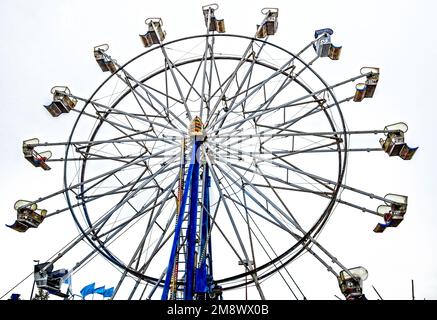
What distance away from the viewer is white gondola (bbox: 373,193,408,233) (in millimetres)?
17078

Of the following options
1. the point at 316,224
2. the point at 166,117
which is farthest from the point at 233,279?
the point at 166,117

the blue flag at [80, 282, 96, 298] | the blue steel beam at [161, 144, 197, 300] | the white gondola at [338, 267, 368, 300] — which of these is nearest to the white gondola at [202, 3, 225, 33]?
the blue steel beam at [161, 144, 197, 300]

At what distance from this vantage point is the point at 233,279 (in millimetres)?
17406

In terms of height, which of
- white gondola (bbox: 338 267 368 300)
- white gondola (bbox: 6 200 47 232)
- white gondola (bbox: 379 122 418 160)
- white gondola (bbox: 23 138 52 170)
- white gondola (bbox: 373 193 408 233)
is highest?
white gondola (bbox: 23 138 52 170)

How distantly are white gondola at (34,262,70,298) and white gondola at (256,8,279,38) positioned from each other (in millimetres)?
10043

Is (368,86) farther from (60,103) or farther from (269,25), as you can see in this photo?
(60,103)


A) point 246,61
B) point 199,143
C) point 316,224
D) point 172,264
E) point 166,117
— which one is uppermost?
point 246,61

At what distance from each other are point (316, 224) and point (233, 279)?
294cm

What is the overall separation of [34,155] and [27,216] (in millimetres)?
2303

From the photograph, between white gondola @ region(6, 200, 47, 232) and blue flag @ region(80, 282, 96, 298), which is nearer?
white gondola @ region(6, 200, 47, 232)

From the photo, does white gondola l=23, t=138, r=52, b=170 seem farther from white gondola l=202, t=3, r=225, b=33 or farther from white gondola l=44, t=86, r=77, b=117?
white gondola l=202, t=3, r=225, b=33

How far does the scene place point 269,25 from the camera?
2012 cm
